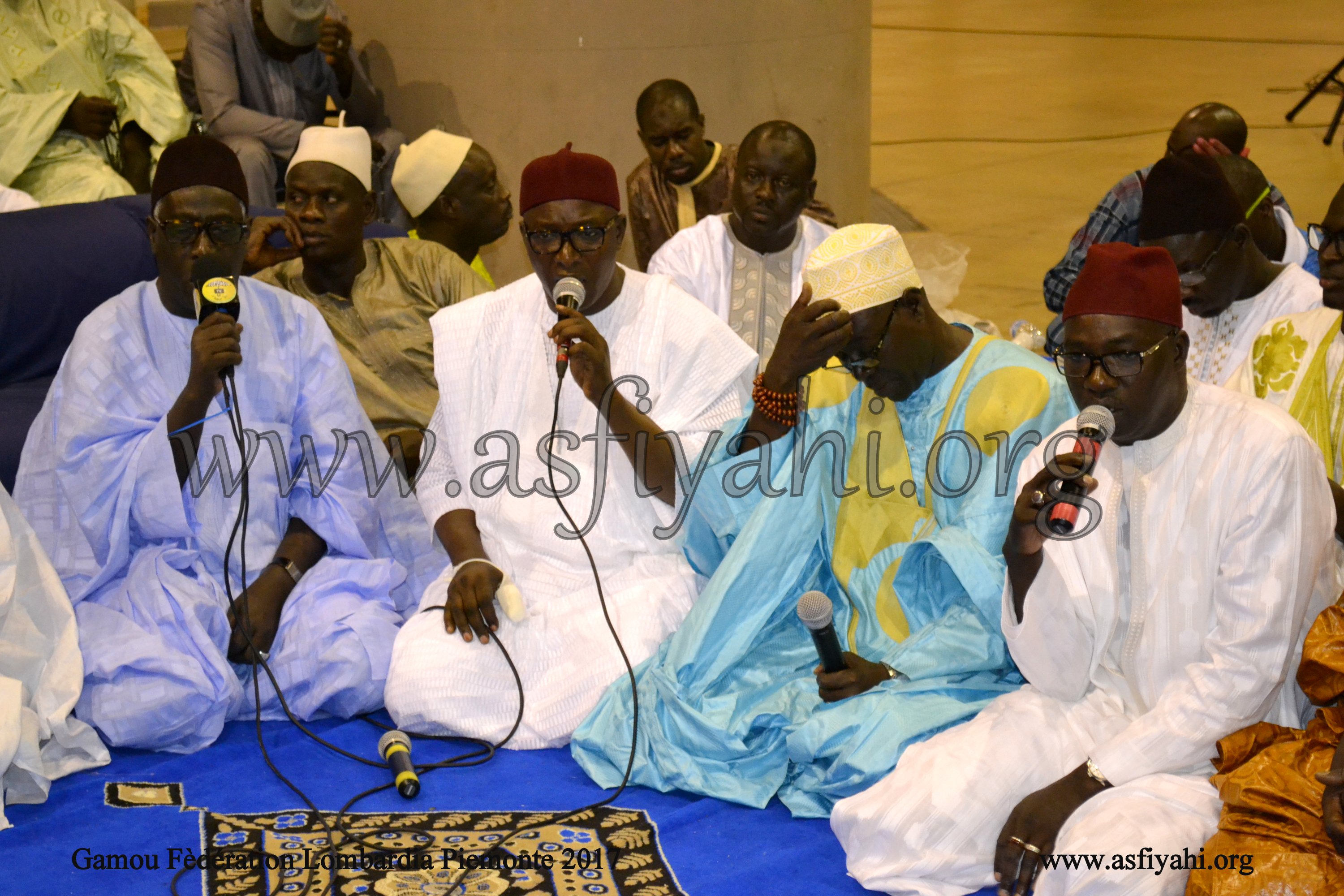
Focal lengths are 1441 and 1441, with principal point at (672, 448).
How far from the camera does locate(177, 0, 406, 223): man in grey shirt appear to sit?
→ 24.3ft

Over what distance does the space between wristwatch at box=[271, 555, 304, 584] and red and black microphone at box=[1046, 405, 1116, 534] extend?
2.46 metres

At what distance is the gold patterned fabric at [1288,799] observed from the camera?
288 cm

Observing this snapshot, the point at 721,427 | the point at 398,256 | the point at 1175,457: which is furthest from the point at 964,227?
the point at 1175,457

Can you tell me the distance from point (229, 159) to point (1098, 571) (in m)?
2.82

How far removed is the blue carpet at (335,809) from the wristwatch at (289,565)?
1.56 feet

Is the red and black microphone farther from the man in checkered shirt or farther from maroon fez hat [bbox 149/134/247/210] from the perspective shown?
the man in checkered shirt

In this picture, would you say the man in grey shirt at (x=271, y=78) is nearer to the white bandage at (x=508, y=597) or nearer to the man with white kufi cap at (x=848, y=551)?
the white bandage at (x=508, y=597)

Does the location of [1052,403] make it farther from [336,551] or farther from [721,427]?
[336,551]

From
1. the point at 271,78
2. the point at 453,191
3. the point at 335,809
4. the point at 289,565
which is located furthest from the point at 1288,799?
the point at 271,78

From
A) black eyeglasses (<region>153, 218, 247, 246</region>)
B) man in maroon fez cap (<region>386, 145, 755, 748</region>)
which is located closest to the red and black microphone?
man in maroon fez cap (<region>386, 145, 755, 748</region>)

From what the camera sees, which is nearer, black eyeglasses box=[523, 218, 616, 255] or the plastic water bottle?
black eyeglasses box=[523, 218, 616, 255]

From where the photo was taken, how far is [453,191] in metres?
6.37

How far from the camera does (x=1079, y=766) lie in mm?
3266

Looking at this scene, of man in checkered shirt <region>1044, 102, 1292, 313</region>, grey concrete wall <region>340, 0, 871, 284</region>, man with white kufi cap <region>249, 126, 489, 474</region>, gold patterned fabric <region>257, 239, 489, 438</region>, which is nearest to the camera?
man with white kufi cap <region>249, 126, 489, 474</region>
